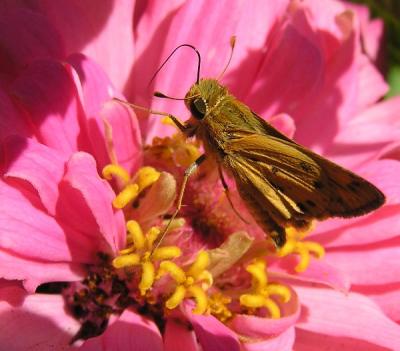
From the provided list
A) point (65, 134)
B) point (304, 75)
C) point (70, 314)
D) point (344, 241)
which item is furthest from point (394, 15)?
point (70, 314)

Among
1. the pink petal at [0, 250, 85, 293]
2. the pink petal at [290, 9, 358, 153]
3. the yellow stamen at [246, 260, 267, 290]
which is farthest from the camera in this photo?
the pink petal at [290, 9, 358, 153]

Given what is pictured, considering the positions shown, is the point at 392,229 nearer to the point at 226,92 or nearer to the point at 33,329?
the point at 226,92

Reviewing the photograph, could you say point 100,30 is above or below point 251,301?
above

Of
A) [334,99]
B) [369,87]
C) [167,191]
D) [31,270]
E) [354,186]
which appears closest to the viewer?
[31,270]

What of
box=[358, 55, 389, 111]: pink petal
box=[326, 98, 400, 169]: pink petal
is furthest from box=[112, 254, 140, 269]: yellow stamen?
box=[358, 55, 389, 111]: pink petal

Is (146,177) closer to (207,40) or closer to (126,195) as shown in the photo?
(126,195)

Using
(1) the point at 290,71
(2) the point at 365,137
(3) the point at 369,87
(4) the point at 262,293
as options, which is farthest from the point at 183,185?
(3) the point at 369,87

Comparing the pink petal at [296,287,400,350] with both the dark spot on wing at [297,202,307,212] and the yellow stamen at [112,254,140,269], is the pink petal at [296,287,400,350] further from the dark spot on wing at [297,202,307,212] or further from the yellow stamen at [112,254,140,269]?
the yellow stamen at [112,254,140,269]
